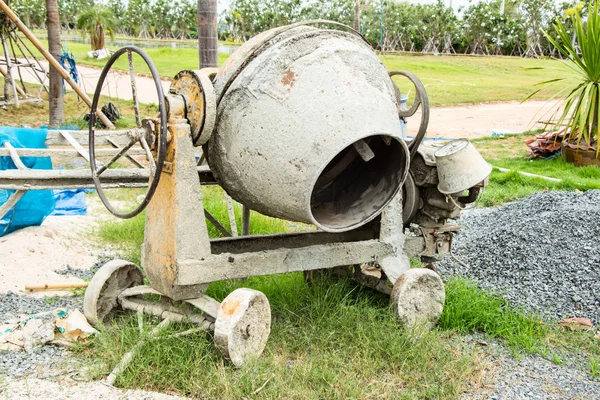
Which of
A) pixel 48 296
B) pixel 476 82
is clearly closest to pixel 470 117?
pixel 476 82

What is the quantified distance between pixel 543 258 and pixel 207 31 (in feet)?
13.3

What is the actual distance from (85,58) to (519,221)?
85.4 ft

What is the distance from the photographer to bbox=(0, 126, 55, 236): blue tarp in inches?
220

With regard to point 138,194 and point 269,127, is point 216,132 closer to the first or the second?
point 269,127

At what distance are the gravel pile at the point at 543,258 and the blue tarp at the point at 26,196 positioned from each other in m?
3.50

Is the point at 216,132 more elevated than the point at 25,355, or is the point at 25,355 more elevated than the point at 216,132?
the point at 216,132

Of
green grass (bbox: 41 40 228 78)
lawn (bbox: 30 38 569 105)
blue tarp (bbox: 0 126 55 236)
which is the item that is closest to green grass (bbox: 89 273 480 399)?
blue tarp (bbox: 0 126 55 236)

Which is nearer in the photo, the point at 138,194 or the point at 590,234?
the point at 590,234

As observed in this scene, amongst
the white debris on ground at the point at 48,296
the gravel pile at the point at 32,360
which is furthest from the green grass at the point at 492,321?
the gravel pile at the point at 32,360

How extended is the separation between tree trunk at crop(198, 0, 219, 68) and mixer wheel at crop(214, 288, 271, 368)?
163 inches

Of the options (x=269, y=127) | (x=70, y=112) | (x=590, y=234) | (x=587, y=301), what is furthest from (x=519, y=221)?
(x=70, y=112)

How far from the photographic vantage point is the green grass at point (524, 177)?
7.63 meters

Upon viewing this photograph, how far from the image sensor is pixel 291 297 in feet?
13.9

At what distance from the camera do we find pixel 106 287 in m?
3.93
